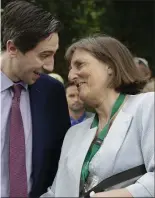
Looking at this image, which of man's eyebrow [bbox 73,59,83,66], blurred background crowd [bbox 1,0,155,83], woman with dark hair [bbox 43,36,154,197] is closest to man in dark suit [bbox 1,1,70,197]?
woman with dark hair [bbox 43,36,154,197]

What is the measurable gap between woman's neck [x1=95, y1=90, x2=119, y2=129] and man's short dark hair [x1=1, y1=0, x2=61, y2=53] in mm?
544

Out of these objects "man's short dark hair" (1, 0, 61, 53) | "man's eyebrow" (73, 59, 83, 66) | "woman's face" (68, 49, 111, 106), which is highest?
"man's short dark hair" (1, 0, 61, 53)

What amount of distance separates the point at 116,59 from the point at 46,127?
64 cm

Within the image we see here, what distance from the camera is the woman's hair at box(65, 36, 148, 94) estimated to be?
279cm

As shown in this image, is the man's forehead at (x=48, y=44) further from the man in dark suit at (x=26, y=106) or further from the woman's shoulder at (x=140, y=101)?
the woman's shoulder at (x=140, y=101)

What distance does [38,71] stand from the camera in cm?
309

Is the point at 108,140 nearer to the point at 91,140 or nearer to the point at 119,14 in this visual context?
the point at 91,140

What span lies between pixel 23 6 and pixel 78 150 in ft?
3.07

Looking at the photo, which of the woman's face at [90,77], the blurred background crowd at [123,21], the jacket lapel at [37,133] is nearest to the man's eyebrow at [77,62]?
the woman's face at [90,77]

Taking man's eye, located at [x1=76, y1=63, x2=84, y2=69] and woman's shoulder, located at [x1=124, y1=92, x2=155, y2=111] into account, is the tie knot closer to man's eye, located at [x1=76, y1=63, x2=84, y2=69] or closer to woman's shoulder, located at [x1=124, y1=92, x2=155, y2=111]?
man's eye, located at [x1=76, y1=63, x2=84, y2=69]

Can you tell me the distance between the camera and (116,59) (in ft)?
9.17

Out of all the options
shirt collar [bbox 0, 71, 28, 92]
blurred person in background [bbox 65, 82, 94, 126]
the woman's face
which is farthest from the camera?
blurred person in background [bbox 65, 82, 94, 126]

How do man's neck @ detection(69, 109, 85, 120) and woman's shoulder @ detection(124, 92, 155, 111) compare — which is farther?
man's neck @ detection(69, 109, 85, 120)

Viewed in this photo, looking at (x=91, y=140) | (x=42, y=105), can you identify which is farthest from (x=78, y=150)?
(x=42, y=105)
